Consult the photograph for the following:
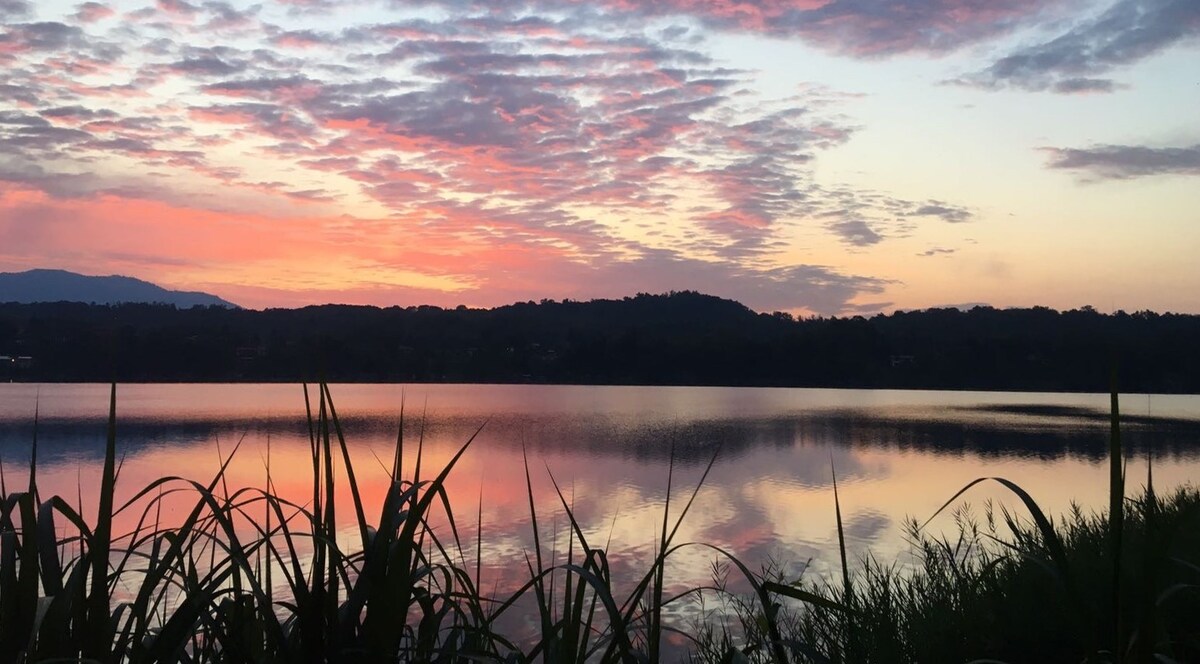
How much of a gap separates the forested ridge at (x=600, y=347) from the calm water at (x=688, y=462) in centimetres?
2607

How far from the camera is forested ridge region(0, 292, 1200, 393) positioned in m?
66.6

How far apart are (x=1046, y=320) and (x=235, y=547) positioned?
231ft

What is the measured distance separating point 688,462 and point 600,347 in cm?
6288

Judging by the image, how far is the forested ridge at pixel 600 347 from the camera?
66625 mm

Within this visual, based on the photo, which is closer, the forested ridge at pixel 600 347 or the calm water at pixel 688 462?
the calm water at pixel 688 462

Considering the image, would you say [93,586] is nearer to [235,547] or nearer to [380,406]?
[235,547]

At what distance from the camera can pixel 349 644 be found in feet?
6.68

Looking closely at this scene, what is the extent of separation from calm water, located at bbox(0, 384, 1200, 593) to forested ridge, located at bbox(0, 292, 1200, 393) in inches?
1026

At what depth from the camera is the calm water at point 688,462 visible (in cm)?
1265

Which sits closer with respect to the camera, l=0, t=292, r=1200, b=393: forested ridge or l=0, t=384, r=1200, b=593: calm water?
l=0, t=384, r=1200, b=593: calm water

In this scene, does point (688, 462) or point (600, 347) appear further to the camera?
point (600, 347)

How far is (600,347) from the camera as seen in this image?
8406cm

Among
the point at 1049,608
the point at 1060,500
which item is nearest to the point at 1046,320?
the point at 1060,500

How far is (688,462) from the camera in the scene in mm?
21234
